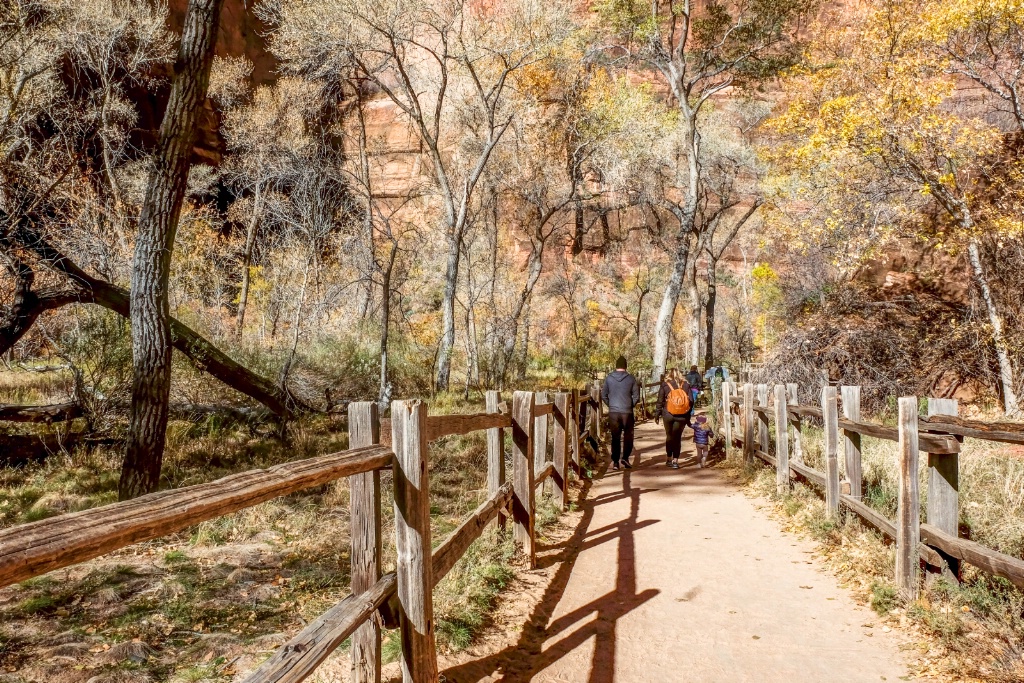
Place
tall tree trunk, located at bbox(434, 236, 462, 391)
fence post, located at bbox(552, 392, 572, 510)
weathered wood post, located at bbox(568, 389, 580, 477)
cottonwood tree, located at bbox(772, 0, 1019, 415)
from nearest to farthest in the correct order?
fence post, located at bbox(552, 392, 572, 510) < weathered wood post, located at bbox(568, 389, 580, 477) < cottonwood tree, located at bbox(772, 0, 1019, 415) < tall tree trunk, located at bbox(434, 236, 462, 391)

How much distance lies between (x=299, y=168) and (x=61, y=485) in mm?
22424

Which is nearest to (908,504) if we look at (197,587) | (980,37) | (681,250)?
(197,587)

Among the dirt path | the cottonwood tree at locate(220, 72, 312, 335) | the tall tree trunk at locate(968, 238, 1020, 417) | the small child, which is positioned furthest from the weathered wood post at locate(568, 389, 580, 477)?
the cottonwood tree at locate(220, 72, 312, 335)

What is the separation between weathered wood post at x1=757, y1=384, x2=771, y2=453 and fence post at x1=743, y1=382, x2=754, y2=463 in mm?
296

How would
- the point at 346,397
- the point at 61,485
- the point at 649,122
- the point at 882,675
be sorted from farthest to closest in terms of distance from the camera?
the point at 649,122
the point at 346,397
the point at 61,485
the point at 882,675

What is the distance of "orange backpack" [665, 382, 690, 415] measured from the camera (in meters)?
11.1

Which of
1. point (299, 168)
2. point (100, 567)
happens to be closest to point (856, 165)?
point (100, 567)

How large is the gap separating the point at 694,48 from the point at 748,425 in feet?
66.2

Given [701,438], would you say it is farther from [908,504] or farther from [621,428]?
[908,504]

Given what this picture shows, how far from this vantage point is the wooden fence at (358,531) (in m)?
1.45

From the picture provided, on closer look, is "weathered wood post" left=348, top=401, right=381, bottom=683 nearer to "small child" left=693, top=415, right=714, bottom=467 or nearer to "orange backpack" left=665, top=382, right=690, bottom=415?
"orange backpack" left=665, top=382, right=690, bottom=415

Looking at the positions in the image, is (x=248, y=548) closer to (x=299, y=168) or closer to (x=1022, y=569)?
(x=1022, y=569)

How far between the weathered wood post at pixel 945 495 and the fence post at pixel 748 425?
6677 millimetres

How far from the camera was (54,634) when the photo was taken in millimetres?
4688
